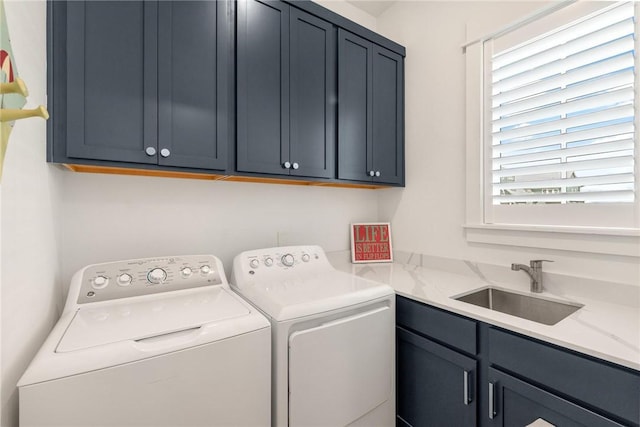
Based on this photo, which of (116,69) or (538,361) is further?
(116,69)

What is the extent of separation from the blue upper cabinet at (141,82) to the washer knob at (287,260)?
0.60 meters

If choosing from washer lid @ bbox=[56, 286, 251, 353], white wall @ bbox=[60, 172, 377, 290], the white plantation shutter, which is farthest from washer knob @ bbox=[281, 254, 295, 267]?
the white plantation shutter

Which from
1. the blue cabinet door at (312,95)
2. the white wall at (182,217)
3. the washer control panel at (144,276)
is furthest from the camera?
the blue cabinet door at (312,95)

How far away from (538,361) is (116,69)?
1.91 metres

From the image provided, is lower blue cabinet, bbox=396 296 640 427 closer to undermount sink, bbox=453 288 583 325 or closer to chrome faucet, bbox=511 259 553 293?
undermount sink, bbox=453 288 583 325

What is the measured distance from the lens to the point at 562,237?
4.79 feet

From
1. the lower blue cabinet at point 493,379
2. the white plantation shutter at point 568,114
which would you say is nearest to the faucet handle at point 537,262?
the white plantation shutter at point 568,114

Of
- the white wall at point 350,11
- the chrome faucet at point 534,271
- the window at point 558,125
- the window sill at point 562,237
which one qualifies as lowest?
the chrome faucet at point 534,271

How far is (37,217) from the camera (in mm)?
958

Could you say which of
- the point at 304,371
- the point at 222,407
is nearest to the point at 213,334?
the point at 222,407

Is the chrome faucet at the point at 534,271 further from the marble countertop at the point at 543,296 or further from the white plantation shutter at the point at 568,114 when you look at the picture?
the white plantation shutter at the point at 568,114

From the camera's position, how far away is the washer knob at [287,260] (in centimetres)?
167

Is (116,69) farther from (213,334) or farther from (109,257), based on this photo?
(213,334)

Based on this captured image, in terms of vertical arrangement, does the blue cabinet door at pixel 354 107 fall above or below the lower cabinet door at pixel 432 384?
above
